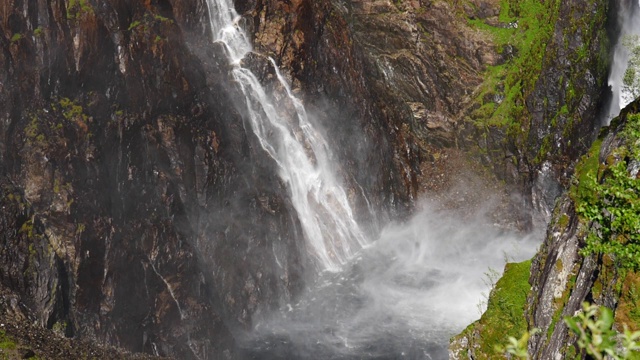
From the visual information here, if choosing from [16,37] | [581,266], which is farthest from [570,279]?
[16,37]

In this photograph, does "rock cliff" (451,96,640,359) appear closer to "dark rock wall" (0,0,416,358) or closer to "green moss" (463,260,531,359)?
"green moss" (463,260,531,359)

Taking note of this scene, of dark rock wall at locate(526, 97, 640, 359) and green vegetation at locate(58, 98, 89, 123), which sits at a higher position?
green vegetation at locate(58, 98, 89, 123)

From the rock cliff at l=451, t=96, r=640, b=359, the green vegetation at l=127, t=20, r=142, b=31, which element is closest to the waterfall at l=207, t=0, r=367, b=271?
the green vegetation at l=127, t=20, r=142, b=31

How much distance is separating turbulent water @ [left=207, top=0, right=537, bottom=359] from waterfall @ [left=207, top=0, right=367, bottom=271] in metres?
0.08

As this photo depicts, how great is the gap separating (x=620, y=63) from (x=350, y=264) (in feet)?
100

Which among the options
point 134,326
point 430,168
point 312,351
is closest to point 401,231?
point 430,168

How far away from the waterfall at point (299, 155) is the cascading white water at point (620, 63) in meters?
24.9

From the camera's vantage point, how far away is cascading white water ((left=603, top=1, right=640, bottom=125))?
4900 centimetres

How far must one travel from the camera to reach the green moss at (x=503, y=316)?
1891 centimetres

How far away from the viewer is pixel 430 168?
4991 cm

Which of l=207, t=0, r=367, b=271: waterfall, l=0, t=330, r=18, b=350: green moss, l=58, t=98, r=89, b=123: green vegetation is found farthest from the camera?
l=207, t=0, r=367, b=271: waterfall

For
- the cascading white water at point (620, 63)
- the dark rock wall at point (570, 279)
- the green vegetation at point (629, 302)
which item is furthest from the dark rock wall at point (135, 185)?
the cascading white water at point (620, 63)

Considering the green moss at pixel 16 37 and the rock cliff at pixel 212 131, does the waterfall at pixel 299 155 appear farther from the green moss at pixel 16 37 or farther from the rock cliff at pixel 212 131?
the green moss at pixel 16 37

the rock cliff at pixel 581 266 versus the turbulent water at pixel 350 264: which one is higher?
the turbulent water at pixel 350 264
